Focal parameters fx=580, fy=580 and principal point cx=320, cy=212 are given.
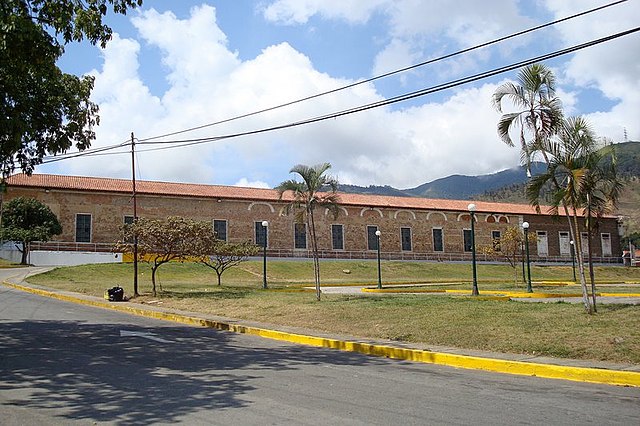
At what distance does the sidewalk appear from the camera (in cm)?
802

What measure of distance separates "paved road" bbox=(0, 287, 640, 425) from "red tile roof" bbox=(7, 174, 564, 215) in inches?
1319

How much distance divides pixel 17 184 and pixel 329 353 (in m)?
40.2

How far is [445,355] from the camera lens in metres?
9.62

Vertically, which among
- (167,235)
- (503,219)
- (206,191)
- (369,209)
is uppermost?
(206,191)

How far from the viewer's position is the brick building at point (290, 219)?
150 feet

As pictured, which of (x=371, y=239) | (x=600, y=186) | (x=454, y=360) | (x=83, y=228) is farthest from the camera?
(x=371, y=239)

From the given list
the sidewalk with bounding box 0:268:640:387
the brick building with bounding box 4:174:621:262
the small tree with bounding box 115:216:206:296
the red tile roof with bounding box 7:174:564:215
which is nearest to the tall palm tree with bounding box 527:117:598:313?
the sidewalk with bounding box 0:268:640:387

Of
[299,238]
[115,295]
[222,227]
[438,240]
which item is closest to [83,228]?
[222,227]

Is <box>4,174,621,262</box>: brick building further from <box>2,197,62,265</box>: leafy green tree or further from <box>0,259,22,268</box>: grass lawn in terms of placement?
<box>0,259,22,268</box>: grass lawn

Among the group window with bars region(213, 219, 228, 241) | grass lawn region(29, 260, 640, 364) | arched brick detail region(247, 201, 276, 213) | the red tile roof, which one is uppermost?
the red tile roof

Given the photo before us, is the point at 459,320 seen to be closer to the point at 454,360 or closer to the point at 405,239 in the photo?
the point at 454,360

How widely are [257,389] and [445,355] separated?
12.4 ft

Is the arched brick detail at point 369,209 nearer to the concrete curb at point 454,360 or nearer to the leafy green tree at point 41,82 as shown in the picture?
the concrete curb at point 454,360

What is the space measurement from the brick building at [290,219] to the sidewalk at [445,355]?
25.3 meters
